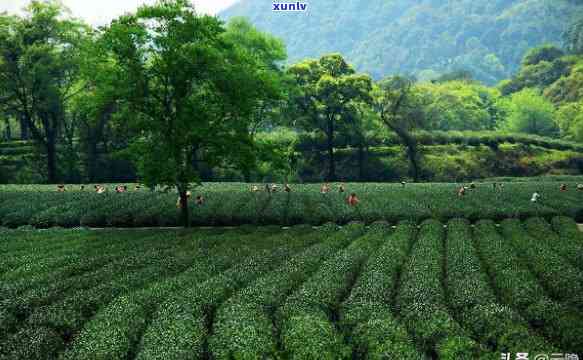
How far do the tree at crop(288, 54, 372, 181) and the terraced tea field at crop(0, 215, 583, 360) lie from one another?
3416 centimetres

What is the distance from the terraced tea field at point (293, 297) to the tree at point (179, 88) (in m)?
6.87

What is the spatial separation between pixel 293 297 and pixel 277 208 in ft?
68.2

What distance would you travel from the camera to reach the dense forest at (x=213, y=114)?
31.5 meters

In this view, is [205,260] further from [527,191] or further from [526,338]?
[527,191]

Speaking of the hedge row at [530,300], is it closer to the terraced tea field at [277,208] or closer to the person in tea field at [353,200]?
the terraced tea field at [277,208]

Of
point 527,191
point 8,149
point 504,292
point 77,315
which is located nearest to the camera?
point 77,315

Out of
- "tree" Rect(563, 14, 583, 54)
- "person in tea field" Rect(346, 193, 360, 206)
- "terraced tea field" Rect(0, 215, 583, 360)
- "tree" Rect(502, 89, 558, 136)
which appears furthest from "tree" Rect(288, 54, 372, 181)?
"tree" Rect(563, 14, 583, 54)

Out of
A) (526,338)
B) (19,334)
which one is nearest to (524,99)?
(526,338)

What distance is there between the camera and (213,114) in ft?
111

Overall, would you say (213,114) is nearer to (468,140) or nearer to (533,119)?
(468,140)

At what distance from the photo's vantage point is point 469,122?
3890 inches

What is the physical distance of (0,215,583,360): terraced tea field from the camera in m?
13.2

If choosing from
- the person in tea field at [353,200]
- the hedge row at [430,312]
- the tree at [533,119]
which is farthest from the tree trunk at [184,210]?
the tree at [533,119]

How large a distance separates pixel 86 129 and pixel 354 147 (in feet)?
120
